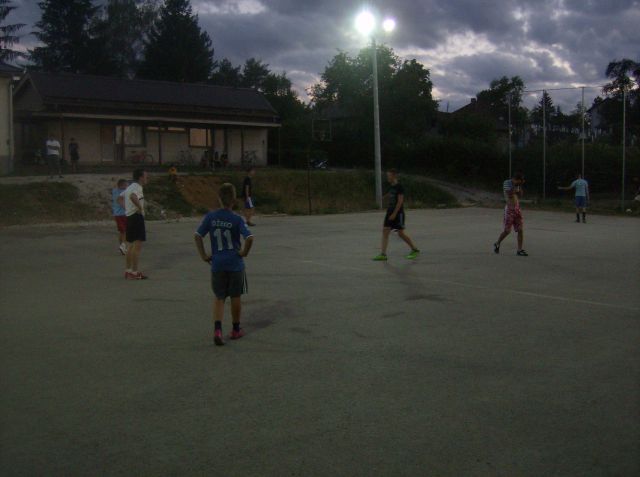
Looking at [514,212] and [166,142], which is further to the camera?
[166,142]

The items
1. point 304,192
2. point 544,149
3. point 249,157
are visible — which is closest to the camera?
point 304,192

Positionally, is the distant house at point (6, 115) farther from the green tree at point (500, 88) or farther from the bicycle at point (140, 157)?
the green tree at point (500, 88)

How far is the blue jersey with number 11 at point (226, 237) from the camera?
726cm

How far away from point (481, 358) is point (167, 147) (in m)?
37.9

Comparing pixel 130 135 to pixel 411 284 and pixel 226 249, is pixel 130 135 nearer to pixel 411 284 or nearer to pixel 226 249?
pixel 411 284

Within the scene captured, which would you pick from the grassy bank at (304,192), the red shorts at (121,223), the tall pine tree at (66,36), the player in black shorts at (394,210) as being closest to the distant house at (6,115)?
the grassy bank at (304,192)

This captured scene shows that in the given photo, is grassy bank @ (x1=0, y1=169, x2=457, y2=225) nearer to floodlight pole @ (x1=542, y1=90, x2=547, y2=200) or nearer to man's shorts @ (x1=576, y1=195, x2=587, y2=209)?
floodlight pole @ (x1=542, y1=90, x2=547, y2=200)

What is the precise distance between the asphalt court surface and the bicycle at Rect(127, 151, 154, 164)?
28174mm

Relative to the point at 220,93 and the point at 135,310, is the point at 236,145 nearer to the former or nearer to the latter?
the point at 220,93

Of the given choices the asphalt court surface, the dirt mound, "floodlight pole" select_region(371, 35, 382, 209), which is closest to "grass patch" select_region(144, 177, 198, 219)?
the dirt mound

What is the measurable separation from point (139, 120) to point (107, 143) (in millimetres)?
2398

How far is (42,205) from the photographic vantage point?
84.7 feet

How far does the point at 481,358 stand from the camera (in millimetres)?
6555

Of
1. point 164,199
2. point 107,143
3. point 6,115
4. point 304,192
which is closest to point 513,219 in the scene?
point 164,199
